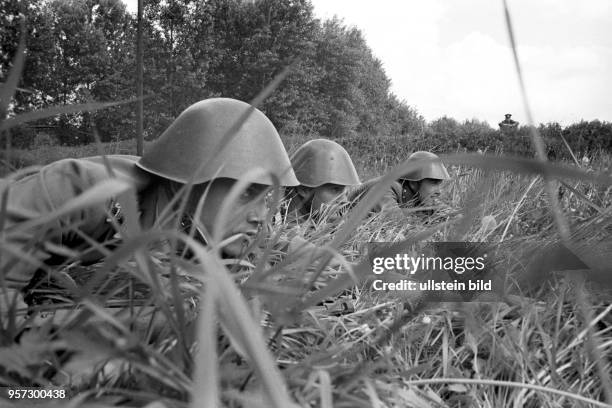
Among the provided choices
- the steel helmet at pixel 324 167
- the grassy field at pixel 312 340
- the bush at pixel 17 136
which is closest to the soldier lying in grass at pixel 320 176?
the steel helmet at pixel 324 167

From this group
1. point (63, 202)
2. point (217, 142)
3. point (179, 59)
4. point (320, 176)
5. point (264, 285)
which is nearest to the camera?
point (264, 285)

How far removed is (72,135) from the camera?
779 inches

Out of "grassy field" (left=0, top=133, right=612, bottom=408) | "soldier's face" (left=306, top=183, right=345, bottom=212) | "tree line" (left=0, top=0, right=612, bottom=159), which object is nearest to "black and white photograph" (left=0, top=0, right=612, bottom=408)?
"grassy field" (left=0, top=133, right=612, bottom=408)

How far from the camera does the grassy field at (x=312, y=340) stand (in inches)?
17.7

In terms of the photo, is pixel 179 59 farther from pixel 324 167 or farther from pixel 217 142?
pixel 217 142

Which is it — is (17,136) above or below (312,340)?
above

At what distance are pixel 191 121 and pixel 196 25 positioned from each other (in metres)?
22.9

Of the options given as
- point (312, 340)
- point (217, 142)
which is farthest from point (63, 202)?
point (312, 340)

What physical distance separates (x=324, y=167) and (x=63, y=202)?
267 centimetres

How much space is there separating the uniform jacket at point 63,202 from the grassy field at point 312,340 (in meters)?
0.08

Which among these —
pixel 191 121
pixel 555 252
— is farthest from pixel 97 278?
pixel 191 121

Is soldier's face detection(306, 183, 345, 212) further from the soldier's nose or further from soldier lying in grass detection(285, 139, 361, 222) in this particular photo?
the soldier's nose

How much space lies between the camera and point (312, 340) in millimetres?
798

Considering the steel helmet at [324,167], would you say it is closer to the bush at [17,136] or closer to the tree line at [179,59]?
the bush at [17,136]
